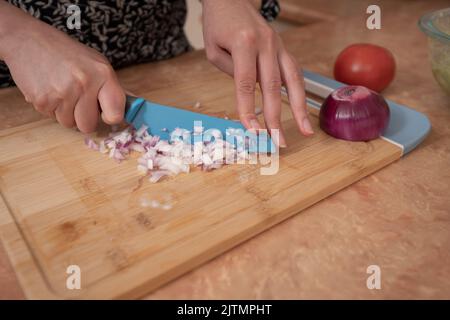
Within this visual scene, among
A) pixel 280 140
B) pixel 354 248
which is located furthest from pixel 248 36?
pixel 354 248

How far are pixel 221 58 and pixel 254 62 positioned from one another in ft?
0.44

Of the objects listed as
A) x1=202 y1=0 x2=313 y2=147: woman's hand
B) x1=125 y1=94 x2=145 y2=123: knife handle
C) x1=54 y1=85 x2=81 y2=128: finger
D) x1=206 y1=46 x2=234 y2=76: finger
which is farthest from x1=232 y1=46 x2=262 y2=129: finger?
x1=54 y1=85 x2=81 y2=128: finger

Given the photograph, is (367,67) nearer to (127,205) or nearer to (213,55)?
(213,55)

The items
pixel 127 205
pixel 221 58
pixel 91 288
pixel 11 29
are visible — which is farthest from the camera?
pixel 221 58

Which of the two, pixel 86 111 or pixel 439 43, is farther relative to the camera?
pixel 439 43

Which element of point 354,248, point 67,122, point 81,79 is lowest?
point 354,248

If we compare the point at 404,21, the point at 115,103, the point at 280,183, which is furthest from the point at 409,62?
the point at 115,103

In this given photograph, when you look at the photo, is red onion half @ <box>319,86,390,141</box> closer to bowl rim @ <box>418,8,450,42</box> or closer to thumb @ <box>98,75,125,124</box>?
bowl rim @ <box>418,8,450,42</box>

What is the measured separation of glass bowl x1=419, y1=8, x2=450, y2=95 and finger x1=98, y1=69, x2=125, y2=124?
2.48 feet

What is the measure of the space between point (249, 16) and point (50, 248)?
0.61 m

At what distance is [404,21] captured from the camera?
188 cm

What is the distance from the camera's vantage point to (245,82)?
0.89 metres

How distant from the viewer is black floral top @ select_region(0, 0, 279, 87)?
3.64 feet
